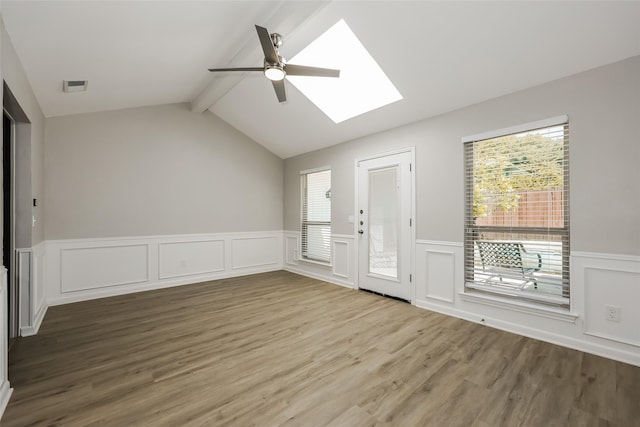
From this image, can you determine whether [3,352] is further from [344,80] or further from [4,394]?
[344,80]

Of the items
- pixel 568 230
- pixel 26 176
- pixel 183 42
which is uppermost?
pixel 183 42

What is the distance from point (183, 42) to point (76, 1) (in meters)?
0.97

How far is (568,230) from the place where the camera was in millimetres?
2680

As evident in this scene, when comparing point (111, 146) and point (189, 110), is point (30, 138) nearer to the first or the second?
point (111, 146)

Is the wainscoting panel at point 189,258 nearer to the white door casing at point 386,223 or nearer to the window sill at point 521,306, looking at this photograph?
the white door casing at point 386,223

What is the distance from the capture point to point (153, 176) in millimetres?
4656

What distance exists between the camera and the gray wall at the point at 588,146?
7.76 feet

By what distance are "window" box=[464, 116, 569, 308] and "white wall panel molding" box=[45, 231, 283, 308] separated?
395cm

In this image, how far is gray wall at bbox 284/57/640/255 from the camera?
2.36 metres

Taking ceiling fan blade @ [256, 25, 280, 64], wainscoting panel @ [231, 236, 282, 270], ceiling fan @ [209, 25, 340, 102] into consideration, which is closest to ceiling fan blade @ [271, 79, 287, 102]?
ceiling fan @ [209, 25, 340, 102]

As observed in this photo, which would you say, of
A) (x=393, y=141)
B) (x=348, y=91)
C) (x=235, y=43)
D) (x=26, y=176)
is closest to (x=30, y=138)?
(x=26, y=176)

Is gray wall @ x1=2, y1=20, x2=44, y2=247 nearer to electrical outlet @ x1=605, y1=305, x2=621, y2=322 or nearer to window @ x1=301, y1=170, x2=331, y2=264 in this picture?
window @ x1=301, y1=170, x2=331, y2=264

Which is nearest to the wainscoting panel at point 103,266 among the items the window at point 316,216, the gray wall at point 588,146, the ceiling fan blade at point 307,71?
the window at point 316,216

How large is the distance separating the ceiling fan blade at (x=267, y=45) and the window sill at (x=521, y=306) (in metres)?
3.17
